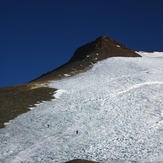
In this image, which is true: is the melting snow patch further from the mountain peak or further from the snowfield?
the mountain peak

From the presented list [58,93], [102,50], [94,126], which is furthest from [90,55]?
[94,126]

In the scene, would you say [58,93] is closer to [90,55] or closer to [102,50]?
[90,55]

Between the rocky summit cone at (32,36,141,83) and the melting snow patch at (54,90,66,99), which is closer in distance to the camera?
the melting snow patch at (54,90,66,99)

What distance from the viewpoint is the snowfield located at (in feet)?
59.7

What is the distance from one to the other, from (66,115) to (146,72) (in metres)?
23.2

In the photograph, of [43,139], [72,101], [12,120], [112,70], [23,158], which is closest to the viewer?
[23,158]

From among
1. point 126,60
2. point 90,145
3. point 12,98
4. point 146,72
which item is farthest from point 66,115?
point 126,60

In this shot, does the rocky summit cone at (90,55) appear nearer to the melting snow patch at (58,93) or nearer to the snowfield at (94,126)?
the melting snow patch at (58,93)

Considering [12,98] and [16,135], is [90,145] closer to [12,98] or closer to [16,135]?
[16,135]

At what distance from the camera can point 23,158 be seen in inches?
719

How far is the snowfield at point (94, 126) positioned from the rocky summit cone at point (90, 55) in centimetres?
1198

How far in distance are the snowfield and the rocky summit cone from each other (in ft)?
39.3

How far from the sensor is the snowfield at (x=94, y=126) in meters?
18.2

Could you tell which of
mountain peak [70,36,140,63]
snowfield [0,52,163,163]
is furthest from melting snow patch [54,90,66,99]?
mountain peak [70,36,140,63]
